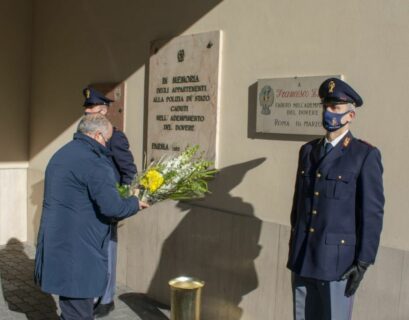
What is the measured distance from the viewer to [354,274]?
321 cm

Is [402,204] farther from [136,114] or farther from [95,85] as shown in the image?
[95,85]

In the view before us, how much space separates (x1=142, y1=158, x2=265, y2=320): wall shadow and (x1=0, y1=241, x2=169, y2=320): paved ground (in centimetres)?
44

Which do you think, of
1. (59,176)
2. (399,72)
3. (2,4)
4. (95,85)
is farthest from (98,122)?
(2,4)

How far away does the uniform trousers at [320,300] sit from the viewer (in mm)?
3316

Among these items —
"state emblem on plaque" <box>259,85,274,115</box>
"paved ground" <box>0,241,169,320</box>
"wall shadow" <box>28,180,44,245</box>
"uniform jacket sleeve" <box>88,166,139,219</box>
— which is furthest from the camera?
"wall shadow" <box>28,180,44,245</box>

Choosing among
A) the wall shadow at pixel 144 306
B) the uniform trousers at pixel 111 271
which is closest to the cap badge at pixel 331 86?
the uniform trousers at pixel 111 271

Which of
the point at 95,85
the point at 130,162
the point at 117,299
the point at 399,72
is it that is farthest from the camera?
the point at 95,85

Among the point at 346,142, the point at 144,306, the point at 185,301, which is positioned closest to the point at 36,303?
the point at 144,306

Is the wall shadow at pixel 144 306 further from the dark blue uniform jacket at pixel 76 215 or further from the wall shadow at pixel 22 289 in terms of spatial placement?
the dark blue uniform jacket at pixel 76 215

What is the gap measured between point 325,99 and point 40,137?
18.4 ft

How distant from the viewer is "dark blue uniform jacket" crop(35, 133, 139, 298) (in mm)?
3602

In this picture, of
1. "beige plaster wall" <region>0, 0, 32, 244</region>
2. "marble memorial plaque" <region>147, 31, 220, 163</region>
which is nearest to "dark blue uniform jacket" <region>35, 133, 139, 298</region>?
"marble memorial plaque" <region>147, 31, 220, 163</region>

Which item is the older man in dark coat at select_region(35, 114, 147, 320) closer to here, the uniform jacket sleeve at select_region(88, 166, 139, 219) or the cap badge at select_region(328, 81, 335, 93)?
the uniform jacket sleeve at select_region(88, 166, 139, 219)

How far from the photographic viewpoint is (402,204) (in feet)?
12.2
